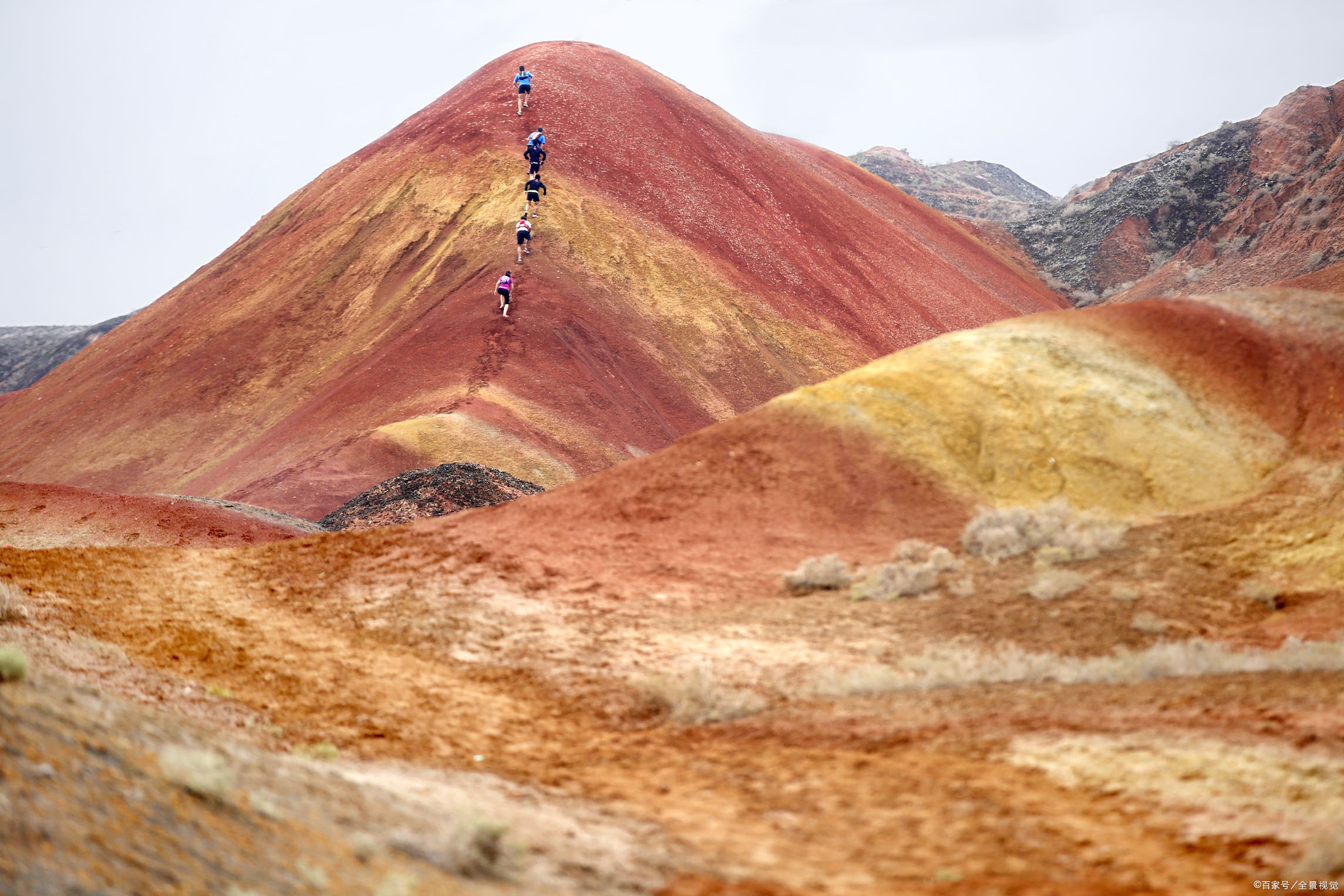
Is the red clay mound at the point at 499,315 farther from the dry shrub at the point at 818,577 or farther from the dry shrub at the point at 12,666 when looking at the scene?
the dry shrub at the point at 12,666

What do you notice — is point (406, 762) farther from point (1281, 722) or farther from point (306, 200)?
point (306, 200)

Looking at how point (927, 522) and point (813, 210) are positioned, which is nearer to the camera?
point (927, 522)

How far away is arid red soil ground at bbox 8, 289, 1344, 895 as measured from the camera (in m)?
4.78

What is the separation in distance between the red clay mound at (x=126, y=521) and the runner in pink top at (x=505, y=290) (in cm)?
1159

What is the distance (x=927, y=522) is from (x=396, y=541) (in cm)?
690

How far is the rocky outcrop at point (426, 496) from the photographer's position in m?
18.9

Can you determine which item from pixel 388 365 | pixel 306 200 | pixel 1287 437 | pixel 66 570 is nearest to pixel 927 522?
pixel 1287 437

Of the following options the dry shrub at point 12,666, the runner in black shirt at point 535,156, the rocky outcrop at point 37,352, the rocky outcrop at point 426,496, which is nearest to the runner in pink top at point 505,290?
the runner in black shirt at point 535,156

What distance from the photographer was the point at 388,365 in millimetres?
29719

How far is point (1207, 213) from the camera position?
2135 inches

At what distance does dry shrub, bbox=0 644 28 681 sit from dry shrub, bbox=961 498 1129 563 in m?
9.18

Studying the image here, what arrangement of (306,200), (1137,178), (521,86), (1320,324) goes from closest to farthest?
(1320,324), (521,86), (306,200), (1137,178)

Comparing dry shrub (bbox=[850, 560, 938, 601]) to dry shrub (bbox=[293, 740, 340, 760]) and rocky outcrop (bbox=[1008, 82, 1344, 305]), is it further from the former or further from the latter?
rocky outcrop (bbox=[1008, 82, 1344, 305])

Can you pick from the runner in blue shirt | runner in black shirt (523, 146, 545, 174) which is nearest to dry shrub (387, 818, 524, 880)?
runner in black shirt (523, 146, 545, 174)
